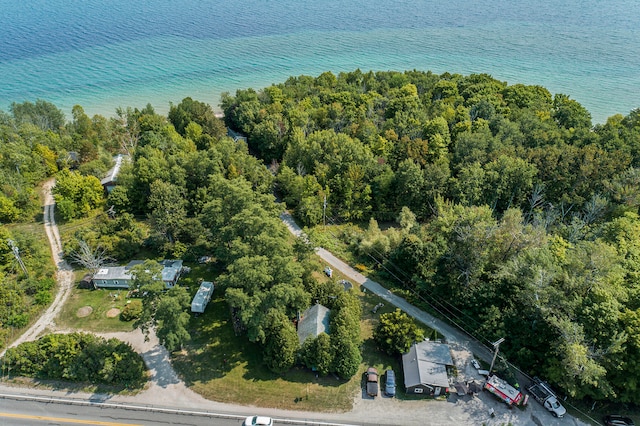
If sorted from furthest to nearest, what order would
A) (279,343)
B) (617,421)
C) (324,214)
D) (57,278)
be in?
(324,214) → (57,278) → (279,343) → (617,421)

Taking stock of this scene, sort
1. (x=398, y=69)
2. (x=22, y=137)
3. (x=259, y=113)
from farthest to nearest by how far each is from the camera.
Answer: (x=398, y=69)
(x=259, y=113)
(x=22, y=137)

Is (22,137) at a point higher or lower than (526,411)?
higher

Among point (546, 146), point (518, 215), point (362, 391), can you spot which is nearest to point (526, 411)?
point (362, 391)

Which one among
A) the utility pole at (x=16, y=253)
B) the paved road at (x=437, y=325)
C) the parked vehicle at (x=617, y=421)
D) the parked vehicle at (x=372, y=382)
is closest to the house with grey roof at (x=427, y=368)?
the parked vehicle at (x=372, y=382)

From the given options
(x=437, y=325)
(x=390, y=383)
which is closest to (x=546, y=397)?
(x=437, y=325)

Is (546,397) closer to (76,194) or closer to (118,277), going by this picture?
(118,277)

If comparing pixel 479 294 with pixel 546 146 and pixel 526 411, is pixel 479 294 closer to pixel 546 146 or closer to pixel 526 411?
pixel 526 411
